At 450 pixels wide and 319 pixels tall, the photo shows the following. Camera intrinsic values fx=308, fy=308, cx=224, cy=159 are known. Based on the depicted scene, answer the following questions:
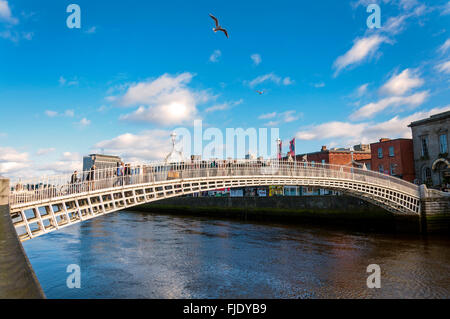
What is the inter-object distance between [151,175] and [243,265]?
551 cm

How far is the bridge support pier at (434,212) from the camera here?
21484mm

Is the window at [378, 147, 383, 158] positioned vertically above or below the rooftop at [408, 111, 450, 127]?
below

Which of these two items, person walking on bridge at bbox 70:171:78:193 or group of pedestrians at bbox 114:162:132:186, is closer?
person walking on bridge at bbox 70:171:78:193

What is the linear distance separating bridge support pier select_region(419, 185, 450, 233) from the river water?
253 cm

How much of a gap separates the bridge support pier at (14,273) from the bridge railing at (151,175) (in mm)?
5886

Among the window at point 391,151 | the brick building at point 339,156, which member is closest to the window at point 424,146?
the window at point 391,151

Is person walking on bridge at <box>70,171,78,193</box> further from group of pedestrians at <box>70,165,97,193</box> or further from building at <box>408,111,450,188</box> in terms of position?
building at <box>408,111,450,188</box>

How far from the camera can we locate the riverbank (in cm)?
2346

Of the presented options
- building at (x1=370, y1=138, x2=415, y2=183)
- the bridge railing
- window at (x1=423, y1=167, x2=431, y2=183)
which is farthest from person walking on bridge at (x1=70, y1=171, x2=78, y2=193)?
building at (x1=370, y1=138, x2=415, y2=183)

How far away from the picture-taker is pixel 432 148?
96.9 feet

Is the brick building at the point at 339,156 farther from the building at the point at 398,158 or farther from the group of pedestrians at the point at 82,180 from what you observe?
the group of pedestrians at the point at 82,180

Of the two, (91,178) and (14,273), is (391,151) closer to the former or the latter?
(91,178)
